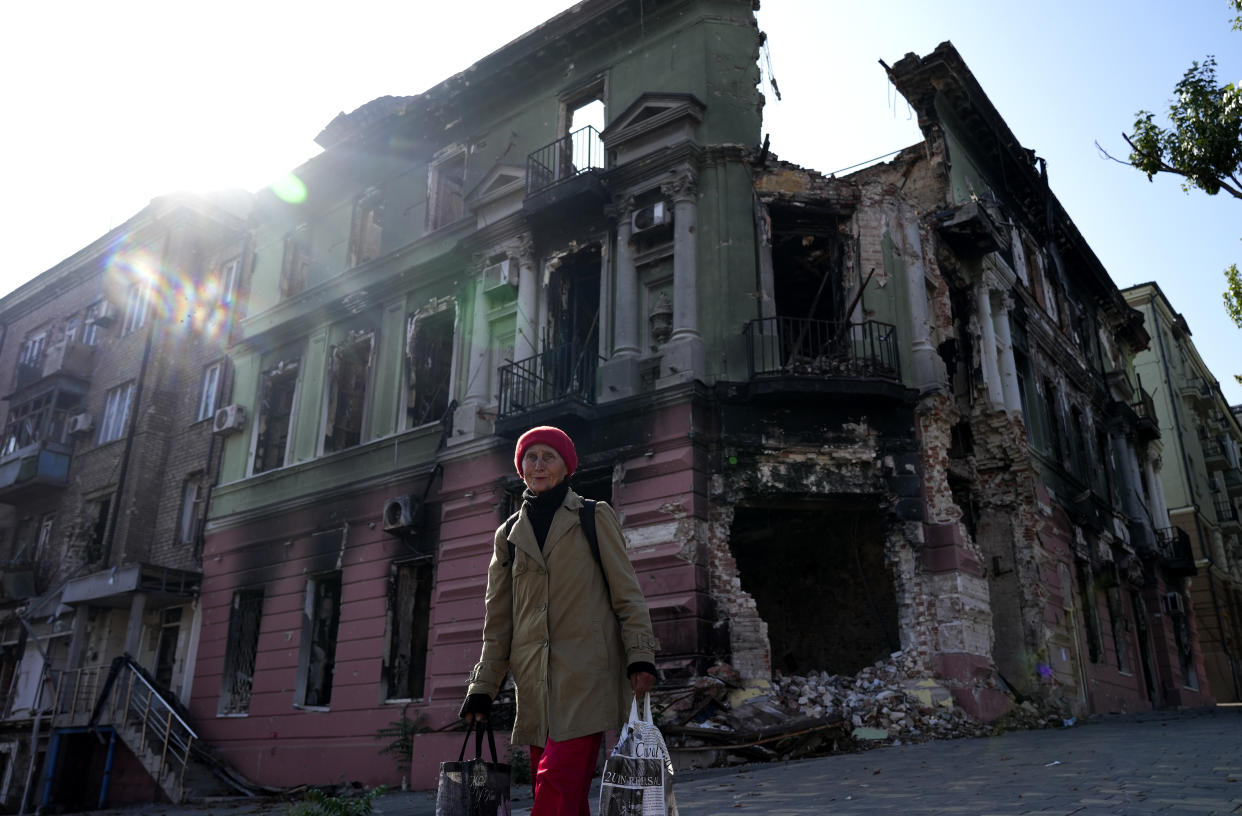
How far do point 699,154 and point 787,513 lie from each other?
6.18 meters

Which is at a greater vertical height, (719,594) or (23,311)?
(23,311)

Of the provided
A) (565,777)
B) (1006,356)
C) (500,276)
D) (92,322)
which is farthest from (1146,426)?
(92,322)

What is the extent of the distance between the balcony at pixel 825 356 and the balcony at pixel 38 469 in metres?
21.0

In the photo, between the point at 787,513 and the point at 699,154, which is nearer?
the point at 699,154

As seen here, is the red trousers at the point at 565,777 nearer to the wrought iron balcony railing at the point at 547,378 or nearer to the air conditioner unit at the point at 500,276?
the wrought iron balcony railing at the point at 547,378

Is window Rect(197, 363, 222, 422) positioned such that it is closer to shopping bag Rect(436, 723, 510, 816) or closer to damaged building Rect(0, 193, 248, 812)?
damaged building Rect(0, 193, 248, 812)

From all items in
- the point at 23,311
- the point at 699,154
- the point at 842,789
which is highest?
the point at 23,311

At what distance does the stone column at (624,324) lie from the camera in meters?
13.0

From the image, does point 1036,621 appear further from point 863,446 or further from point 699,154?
point 699,154

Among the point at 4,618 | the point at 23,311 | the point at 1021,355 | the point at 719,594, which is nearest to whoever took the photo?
the point at 719,594

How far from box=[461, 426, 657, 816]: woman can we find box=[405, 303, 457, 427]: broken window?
40.9ft

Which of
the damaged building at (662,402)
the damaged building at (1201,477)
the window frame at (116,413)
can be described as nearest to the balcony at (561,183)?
the damaged building at (662,402)

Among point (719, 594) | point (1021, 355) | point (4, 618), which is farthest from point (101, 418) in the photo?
point (1021, 355)

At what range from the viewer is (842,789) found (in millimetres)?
6117
